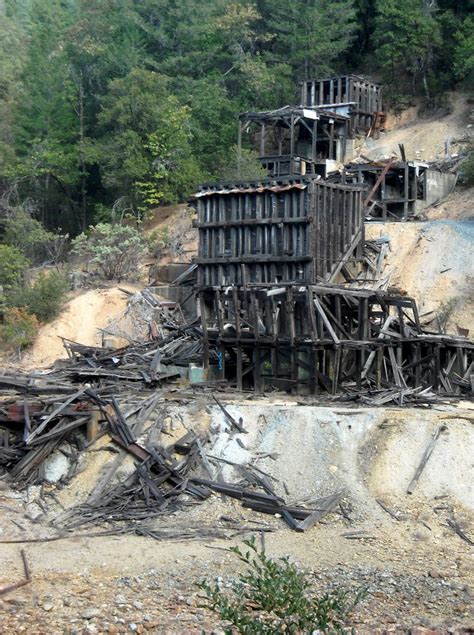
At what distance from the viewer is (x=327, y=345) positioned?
953 inches

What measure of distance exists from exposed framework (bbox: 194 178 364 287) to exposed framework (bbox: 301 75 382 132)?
58.3 ft

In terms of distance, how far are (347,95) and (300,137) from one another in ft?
10.6

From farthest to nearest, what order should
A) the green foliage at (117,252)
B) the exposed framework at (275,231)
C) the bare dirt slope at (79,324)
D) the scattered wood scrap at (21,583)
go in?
1. the green foliage at (117,252)
2. the bare dirt slope at (79,324)
3. the exposed framework at (275,231)
4. the scattered wood scrap at (21,583)

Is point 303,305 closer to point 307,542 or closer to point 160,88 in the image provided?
point 307,542

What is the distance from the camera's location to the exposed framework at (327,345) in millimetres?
24328

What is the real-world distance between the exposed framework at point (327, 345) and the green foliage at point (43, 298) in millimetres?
9921

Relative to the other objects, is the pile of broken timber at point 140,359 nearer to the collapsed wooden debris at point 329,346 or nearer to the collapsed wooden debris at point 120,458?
the collapsed wooden debris at point 329,346

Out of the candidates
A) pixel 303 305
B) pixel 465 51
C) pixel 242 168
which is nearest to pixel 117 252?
pixel 242 168

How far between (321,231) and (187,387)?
740cm

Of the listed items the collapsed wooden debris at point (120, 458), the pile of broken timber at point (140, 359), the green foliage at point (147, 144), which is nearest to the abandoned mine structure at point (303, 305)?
the pile of broken timber at point (140, 359)

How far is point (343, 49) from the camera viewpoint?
169 ft

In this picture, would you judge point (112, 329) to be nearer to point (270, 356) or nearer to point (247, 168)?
point (270, 356)

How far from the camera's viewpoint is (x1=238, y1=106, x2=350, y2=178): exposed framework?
42.4 meters

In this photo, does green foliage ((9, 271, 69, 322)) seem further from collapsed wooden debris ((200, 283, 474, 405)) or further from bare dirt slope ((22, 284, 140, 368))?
collapsed wooden debris ((200, 283, 474, 405))
